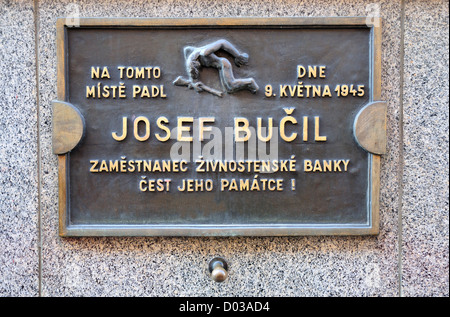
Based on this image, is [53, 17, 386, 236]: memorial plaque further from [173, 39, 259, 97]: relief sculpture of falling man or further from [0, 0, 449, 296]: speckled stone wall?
[0, 0, 449, 296]: speckled stone wall

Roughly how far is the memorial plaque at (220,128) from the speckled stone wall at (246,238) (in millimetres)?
139

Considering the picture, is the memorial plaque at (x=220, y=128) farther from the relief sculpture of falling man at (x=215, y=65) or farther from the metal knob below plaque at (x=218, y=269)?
the metal knob below plaque at (x=218, y=269)

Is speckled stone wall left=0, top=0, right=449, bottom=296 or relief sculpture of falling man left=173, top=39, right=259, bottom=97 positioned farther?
speckled stone wall left=0, top=0, right=449, bottom=296

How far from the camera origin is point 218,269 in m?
2.49

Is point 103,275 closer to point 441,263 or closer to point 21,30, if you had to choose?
point 21,30

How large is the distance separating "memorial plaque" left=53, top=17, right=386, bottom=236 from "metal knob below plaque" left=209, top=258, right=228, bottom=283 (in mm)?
214

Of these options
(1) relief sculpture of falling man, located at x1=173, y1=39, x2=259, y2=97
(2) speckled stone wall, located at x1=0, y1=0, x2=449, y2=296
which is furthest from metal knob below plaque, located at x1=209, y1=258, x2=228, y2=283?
(1) relief sculpture of falling man, located at x1=173, y1=39, x2=259, y2=97

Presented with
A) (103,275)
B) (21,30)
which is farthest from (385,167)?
(21,30)

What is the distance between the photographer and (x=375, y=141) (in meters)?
2.49

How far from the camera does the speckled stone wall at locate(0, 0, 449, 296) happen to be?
2559mm

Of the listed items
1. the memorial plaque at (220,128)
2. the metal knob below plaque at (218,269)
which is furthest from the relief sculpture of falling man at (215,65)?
the metal knob below plaque at (218,269)

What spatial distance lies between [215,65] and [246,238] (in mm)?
1110

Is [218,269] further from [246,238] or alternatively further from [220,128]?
[220,128]

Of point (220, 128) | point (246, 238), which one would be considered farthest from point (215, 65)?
point (246, 238)
